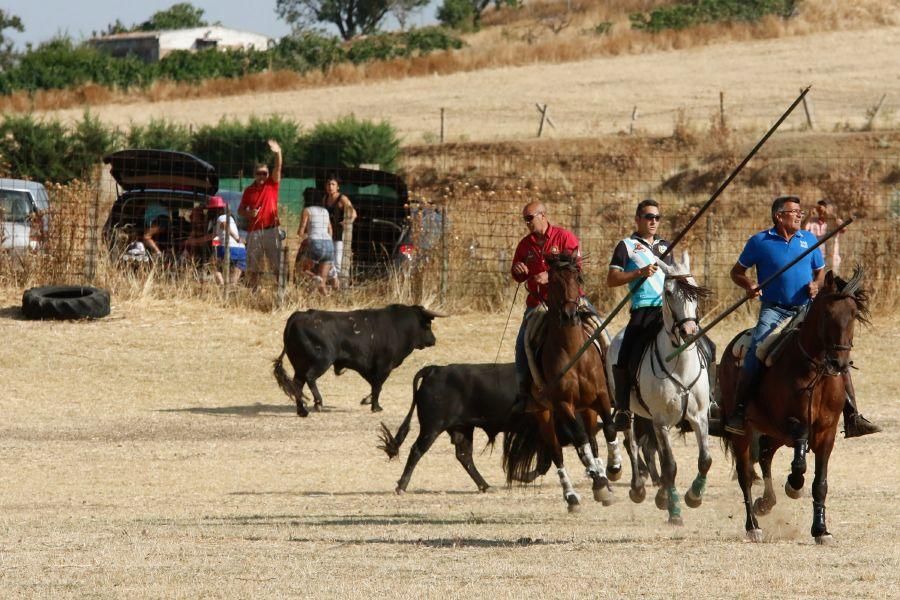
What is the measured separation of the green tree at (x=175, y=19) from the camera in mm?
128250

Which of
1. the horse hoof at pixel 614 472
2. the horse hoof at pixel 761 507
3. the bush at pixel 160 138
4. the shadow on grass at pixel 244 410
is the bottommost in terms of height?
the shadow on grass at pixel 244 410

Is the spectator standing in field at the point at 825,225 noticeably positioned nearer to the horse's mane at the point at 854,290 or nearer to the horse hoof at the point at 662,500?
the horse hoof at the point at 662,500

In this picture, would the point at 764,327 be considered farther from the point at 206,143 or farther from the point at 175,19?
the point at 175,19

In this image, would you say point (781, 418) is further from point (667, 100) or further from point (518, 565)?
point (667, 100)

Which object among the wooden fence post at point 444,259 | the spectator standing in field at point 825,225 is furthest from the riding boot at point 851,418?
the wooden fence post at point 444,259

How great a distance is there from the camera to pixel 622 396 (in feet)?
39.2

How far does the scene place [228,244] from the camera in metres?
23.0

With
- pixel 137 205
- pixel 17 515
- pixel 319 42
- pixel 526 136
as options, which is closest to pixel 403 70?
pixel 319 42

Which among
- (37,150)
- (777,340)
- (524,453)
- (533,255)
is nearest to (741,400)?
(777,340)

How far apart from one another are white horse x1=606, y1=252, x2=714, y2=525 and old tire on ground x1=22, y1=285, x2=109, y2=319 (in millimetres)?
11858

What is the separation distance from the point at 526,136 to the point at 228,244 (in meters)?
27.9

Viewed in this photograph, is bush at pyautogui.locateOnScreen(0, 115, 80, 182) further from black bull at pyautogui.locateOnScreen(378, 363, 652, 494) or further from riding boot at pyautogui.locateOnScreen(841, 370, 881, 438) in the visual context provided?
riding boot at pyautogui.locateOnScreen(841, 370, 881, 438)

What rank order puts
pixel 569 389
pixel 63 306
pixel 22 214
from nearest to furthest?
pixel 569 389 → pixel 63 306 → pixel 22 214

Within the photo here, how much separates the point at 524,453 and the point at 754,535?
11.5 ft
